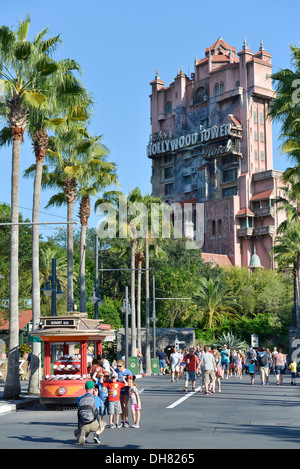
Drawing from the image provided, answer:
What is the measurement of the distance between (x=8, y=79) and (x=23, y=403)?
11498 millimetres

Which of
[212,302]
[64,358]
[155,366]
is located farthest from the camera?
[212,302]

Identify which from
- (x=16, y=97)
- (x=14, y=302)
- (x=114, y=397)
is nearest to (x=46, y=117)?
(x=16, y=97)

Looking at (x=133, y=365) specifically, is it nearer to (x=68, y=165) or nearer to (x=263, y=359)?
(x=263, y=359)

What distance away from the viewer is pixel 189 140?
372 feet

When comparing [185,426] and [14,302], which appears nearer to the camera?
[185,426]

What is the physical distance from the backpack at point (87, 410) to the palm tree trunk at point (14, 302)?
447 inches

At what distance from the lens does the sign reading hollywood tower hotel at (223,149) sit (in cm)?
10238

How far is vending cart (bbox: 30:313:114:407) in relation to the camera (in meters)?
21.7

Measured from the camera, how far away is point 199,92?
380 ft

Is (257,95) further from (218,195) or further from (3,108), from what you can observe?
(3,108)

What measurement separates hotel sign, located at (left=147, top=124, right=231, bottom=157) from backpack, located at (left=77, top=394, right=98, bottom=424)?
94079 millimetres

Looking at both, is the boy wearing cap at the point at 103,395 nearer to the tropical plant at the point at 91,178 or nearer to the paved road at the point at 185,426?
the paved road at the point at 185,426

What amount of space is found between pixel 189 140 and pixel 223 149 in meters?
8.61

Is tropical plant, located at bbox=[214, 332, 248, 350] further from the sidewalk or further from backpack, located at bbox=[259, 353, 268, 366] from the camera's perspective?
the sidewalk
